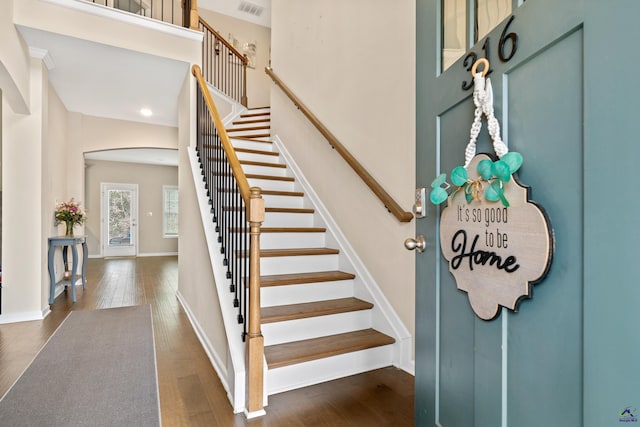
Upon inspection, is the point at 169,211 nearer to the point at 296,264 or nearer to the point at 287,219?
the point at 287,219

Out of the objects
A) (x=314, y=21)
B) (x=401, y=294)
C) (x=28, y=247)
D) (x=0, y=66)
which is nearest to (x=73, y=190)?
(x=28, y=247)

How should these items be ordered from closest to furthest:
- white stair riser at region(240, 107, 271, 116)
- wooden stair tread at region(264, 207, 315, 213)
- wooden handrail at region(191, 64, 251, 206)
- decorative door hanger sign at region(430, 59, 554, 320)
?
1. decorative door hanger sign at region(430, 59, 554, 320)
2. wooden handrail at region(191, 64, 251, 206)
3. wooden stair tread at region(264, 207, 315, 213)
4. white stair riser at region(240, 107, 271, 116)

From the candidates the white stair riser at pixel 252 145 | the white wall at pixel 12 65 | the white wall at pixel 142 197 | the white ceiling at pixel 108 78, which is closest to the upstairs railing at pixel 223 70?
the white ceiling at pixel 108 78

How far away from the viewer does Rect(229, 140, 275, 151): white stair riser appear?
414cm

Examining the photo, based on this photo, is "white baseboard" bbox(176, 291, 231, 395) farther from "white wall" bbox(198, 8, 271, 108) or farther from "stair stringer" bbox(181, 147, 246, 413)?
"white wall" bbox(198, 8, 271, 108)

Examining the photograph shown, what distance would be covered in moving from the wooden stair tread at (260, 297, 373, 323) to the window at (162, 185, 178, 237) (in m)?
8.38

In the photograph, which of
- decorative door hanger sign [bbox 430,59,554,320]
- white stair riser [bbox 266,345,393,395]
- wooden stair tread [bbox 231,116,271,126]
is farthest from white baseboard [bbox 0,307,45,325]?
decorative door hanger sign [bbox 430,59,554,320]

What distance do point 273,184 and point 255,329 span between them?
213 centimetres

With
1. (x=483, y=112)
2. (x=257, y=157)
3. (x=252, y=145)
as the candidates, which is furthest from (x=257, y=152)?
(x=483, y=112)

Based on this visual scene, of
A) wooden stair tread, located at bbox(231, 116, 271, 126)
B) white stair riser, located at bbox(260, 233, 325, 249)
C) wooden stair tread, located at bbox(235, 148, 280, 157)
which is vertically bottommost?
white stair riser, located at bbox(260, 233, 325, 249)

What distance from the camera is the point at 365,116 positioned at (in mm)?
2775

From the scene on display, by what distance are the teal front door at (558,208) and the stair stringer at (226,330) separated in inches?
44.6

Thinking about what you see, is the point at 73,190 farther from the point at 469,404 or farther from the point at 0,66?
the point at 469,404
